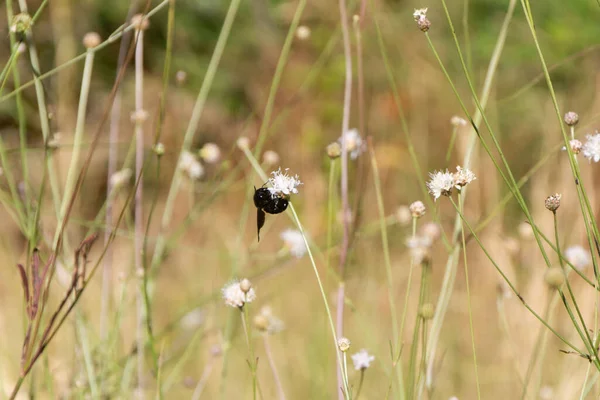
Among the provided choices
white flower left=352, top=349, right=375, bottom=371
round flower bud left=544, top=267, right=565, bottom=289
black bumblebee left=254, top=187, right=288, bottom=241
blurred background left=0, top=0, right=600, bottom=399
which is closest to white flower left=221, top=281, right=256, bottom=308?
black bumblebee left=254, top=187, right=288, bottom=241

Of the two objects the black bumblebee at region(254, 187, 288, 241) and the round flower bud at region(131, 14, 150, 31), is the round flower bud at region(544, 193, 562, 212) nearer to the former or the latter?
the black bumblebee at region(254, 187, 288, 241)

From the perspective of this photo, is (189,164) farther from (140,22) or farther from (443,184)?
(443,184)

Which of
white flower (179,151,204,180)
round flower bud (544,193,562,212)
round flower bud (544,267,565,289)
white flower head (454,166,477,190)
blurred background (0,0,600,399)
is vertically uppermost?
blurred background (0,0,600,399)

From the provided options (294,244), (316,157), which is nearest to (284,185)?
(294,244)

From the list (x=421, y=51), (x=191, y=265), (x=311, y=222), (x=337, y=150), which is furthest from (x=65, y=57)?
(x=337, y=150)

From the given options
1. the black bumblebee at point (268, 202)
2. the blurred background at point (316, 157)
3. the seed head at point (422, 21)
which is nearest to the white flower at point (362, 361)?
the black bumblebee at point (268, 202)

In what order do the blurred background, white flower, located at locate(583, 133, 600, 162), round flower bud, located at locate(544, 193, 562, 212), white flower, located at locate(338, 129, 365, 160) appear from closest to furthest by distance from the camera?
1. round flower bud, located at locate(544, 193, 562, 212)
2. white flower, located at locate(583, 133, 600, 162)
3. white flower, located at locate(338, 129, 365, 160)
4. the blurred background

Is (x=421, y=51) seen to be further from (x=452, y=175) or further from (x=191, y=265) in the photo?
(x=452, y=175)
